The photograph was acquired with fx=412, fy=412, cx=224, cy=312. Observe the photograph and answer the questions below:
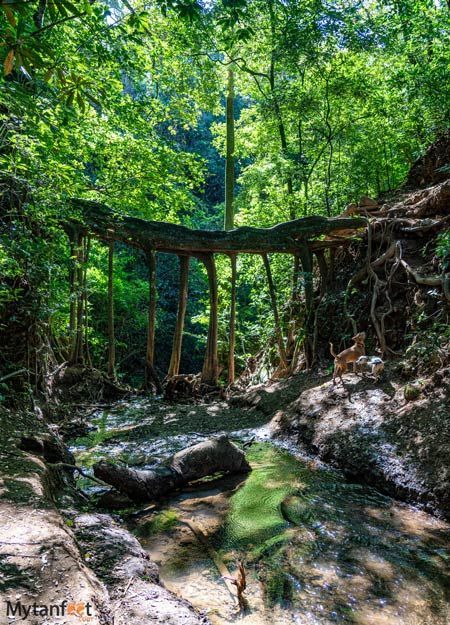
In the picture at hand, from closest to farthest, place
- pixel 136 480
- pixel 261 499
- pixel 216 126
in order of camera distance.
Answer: pixel 136 480
pixel 261 499
pixel 216 126

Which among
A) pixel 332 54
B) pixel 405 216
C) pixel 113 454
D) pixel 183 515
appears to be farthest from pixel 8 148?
pixel 332 54

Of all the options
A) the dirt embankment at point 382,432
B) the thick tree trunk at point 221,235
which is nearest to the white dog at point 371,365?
the dirt embankment at point 382,432

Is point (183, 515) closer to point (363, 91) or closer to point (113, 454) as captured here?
point (113, 454)

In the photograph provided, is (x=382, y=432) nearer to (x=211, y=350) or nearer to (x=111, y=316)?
(x=211, y=350)

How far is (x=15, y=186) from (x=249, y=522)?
4.95 metres

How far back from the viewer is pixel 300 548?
11.0 feet

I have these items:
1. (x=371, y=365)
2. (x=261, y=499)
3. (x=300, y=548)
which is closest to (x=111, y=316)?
(x=371, y=365)

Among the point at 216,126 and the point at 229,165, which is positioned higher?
the point at 216,126

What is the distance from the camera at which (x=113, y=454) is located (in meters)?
5.87

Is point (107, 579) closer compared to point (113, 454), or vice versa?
point (107, 579)

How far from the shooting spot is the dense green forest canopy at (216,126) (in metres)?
5.26

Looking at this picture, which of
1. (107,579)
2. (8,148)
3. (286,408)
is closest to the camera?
(107,579)

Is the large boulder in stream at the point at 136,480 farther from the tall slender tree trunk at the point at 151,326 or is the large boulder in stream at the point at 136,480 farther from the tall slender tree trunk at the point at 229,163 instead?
the tall slender tree trunk at the point at 229,163

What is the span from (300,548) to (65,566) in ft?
6.37
